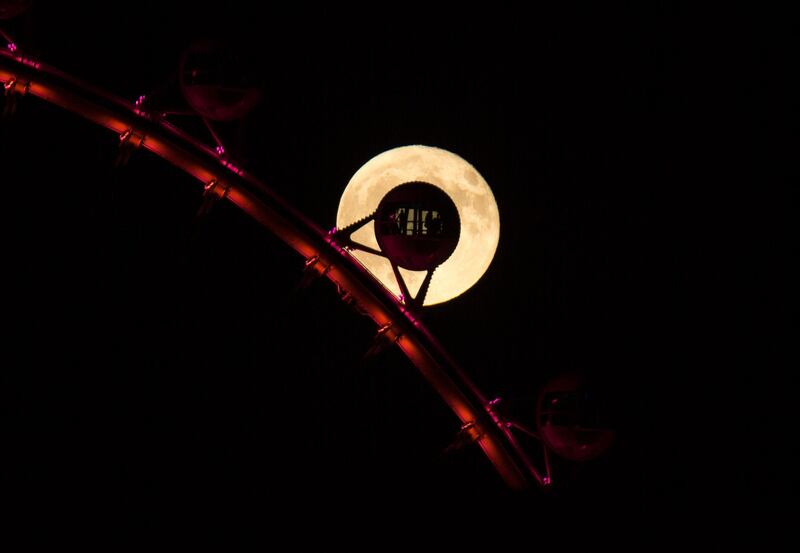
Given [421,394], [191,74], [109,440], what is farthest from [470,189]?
[109,440]

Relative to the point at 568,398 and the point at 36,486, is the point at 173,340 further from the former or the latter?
the point at 568,398

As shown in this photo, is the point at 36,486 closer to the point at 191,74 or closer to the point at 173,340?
the point at 173,340

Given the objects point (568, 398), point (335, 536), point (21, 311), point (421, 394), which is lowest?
point (568, 398)

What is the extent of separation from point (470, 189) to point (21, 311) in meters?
4.08

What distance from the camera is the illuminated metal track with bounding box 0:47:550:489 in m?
5.23

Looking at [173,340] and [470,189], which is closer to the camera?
[470,189]

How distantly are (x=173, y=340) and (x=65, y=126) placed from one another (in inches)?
78.3

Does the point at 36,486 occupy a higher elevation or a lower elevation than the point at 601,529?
higher

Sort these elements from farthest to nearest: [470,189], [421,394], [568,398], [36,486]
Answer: [421,394]
[36,486]
[470,189]
[568,398]

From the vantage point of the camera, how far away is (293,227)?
5527 mm

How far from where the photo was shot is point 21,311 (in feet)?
26.4

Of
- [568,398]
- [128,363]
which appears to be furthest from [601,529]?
[128,363]

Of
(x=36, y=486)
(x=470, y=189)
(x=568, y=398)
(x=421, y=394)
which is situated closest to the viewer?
(x=568, y=398)

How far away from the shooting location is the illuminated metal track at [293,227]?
5227 mm
